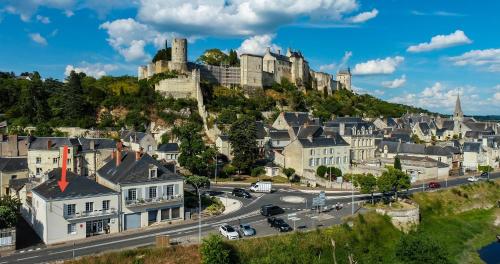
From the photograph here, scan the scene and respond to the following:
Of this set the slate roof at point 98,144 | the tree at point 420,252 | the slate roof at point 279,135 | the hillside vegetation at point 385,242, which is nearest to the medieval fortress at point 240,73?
the slate roof at point 279,135

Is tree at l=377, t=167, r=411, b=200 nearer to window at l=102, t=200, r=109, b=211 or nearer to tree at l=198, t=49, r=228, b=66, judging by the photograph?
window at l=102, t=200, r=109, b=211

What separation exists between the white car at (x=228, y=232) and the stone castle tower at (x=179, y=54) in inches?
2383

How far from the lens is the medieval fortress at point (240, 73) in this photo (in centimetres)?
8650

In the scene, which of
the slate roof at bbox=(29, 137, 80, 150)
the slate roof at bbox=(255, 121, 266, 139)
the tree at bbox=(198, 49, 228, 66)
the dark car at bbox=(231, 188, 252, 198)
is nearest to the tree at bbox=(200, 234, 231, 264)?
the dark car at bbox=(231, 188, 252, 198)

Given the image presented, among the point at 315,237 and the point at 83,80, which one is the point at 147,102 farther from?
the point at 315,237

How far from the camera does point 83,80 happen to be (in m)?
96.7

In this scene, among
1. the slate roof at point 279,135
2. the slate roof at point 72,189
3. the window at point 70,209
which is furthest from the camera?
the slate roof at point 279,135

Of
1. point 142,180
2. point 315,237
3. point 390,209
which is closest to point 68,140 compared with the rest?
point 142,180

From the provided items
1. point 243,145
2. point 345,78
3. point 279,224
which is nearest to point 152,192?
point 279,224

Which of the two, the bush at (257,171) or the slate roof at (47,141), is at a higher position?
the slate roof at (47,141)

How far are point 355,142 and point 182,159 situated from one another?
27632 mm

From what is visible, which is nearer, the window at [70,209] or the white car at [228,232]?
the white car at [228,232]

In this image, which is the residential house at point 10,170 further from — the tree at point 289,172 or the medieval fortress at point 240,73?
the medieval fortress at point 240,73

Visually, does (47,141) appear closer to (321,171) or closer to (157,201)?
(157,201)
